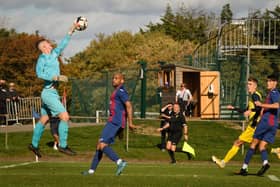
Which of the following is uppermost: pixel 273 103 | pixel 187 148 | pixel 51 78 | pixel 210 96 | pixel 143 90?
pixel 51 78

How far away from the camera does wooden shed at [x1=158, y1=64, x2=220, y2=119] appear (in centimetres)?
3759

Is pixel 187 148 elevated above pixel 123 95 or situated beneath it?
situated beneath

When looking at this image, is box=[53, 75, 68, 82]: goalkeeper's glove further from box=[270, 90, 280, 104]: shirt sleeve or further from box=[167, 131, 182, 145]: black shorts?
box=[167, 131, 182, 145]: black shorts

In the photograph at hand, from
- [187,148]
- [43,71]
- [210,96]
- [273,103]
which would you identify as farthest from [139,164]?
[210,96]

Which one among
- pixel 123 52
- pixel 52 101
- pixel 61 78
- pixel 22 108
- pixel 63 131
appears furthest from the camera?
pixel 123 52

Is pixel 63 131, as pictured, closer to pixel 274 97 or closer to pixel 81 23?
pixel 81 23

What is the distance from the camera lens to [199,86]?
40281 mm

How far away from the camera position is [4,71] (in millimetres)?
61594

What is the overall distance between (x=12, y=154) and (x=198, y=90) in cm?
1773

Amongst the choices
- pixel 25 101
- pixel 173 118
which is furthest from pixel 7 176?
pixel 25 101

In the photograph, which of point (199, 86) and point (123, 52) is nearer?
point (199, 86)

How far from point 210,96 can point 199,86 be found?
5.41 ft

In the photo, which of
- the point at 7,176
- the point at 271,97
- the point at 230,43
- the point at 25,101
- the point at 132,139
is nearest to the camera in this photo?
the point at 7,176

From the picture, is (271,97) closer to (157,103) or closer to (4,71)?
(157,103)
